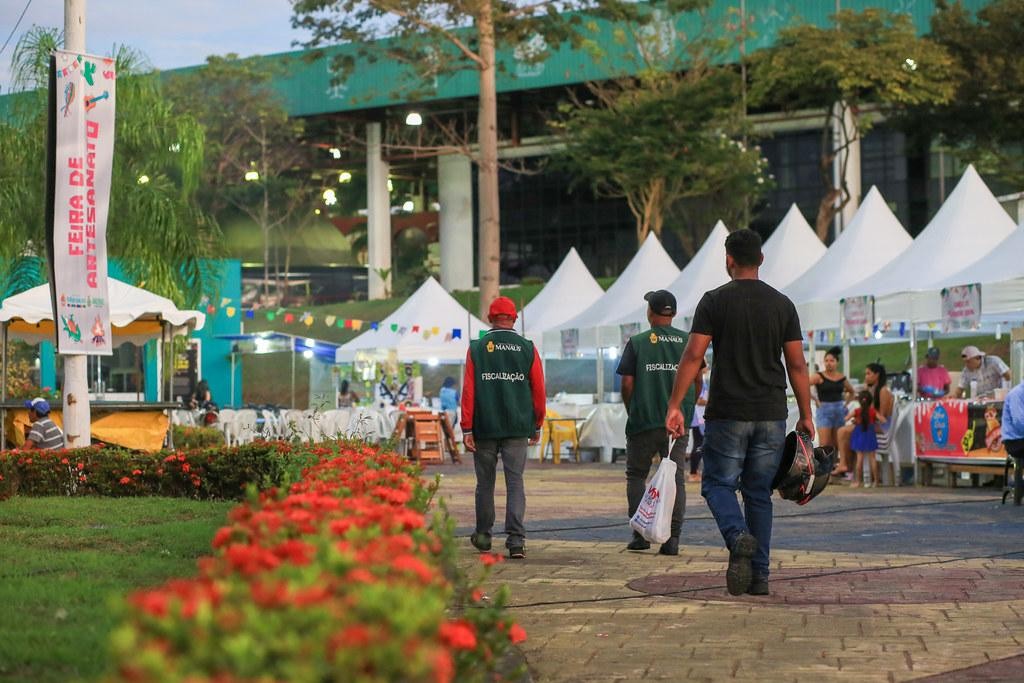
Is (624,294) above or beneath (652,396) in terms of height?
above

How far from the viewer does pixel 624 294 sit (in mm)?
28750

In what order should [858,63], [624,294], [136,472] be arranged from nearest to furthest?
[136,472], [624,294], [858,63]

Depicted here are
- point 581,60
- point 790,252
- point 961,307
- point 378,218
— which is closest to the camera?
point 961,307

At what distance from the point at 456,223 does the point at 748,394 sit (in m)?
59.0

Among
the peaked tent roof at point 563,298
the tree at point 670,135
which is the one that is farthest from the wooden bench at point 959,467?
the tree at point 670,135

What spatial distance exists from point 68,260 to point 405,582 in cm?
1140

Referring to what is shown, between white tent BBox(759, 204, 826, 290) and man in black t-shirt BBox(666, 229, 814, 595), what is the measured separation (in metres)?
17.5

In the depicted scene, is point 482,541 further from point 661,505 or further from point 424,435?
point 424,435

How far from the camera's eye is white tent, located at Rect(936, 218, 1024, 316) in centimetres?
1664

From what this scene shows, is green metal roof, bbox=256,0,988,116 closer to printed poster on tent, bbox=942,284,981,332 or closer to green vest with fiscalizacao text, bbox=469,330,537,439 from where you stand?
printed poster on tent, bbox=942,284,981,332

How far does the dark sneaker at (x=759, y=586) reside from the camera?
26.4ft

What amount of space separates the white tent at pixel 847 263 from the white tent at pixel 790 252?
2.23 metres

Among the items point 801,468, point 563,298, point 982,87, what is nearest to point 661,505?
point 801,468

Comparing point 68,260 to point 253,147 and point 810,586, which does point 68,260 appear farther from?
point 253,147
